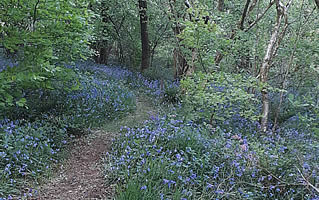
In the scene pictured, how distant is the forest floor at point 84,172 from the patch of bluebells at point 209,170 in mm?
226

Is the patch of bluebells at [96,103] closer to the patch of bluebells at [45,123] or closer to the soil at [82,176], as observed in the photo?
the patch of bluebells at [45,123]

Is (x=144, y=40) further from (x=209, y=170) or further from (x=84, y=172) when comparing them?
(x=209, y=170)

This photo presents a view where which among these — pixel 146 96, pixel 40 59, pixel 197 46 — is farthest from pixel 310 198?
pixel 146 96

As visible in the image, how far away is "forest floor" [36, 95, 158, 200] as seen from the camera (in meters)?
3.56

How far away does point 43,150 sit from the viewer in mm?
4309

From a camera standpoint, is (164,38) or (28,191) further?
(164,38)

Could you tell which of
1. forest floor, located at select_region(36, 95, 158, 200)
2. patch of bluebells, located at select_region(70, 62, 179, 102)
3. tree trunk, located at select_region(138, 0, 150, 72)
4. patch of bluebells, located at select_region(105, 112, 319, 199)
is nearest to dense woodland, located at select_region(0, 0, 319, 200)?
patch of bluebells, located at select_region(105, 112, 319, 199)

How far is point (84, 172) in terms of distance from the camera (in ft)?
13.9

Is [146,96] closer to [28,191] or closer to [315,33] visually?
[315,33]

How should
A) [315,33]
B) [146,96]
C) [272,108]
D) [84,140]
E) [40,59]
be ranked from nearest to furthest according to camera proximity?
[40,59], [84,140], [315,33], [272,108], [146,96]

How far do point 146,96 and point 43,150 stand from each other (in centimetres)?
508

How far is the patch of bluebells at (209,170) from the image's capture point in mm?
3334

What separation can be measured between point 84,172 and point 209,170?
1944 mm

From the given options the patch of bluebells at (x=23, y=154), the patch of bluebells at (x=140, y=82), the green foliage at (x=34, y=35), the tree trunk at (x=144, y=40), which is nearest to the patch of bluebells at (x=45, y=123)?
the patch of bluebells at (x=23, y=154)
